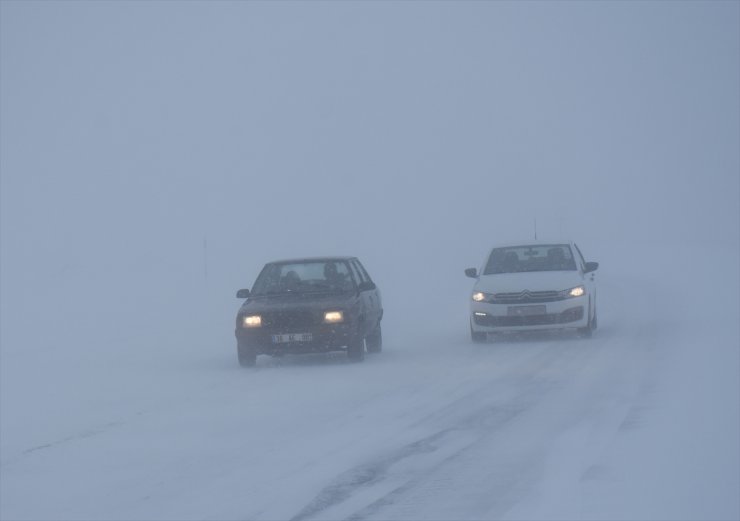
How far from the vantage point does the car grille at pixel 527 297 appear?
18219mm

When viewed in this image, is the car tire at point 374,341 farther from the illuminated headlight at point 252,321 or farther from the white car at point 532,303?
the illuminated headlight at point 252,321

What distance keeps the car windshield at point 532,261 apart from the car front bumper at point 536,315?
4.80 ft

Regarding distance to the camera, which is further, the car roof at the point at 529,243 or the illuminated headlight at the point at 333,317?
the car roof at the point at 529,243

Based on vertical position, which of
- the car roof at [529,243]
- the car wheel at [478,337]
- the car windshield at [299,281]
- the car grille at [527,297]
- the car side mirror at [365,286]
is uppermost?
the car roof at [529,243]

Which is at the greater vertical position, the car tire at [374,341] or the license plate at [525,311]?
the license plate at [525,311]

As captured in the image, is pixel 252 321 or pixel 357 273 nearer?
pixel 252 321

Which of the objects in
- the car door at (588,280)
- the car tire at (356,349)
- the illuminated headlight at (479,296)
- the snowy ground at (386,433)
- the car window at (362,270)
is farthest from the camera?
the car door at (588,280)

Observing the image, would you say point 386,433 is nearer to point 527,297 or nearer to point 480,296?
point 527,297

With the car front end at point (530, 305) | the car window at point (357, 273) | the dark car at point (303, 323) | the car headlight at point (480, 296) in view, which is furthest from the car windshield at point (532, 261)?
the dark car at point (303, 323)

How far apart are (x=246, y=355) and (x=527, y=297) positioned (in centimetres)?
456

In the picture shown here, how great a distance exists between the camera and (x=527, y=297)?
59.9 ft

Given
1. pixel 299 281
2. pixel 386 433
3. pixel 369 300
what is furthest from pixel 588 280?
pixel 386 433

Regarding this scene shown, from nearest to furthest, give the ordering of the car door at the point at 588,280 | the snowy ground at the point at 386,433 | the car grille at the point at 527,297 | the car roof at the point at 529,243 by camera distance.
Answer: the snowy ground at the point at 386,433 < the car grille at the point at 527,297 < the car door at the point at 588,280 < the car roof at the point at 529,243

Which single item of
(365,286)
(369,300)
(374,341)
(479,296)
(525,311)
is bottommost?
(374,341)
